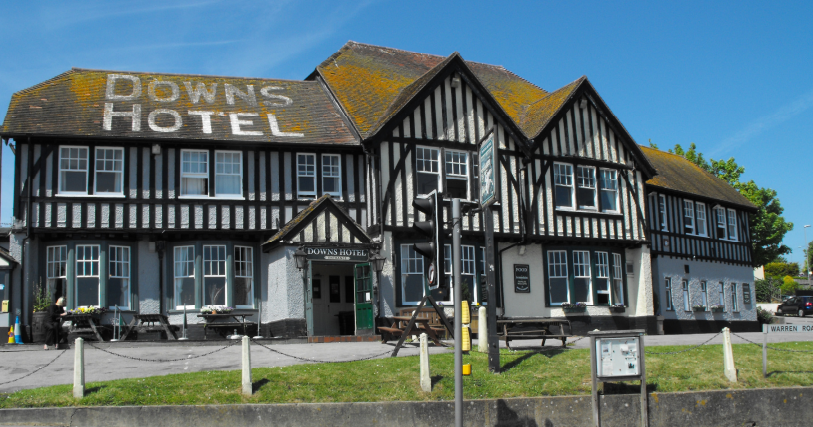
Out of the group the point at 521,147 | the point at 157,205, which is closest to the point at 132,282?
the point at 157,205

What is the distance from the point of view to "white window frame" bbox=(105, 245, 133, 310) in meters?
21.8

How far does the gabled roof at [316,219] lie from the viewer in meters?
21.2

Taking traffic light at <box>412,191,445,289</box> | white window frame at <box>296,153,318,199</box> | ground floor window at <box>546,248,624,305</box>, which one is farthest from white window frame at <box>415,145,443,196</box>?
traffic light at <box>412,191,445,289</box>

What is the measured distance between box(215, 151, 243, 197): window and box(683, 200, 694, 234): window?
1871 cm

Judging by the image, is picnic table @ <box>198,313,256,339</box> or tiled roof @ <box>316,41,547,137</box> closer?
picnic table @ <box>198,313,256,339</box>

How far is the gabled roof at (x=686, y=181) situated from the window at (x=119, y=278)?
62.9 ft

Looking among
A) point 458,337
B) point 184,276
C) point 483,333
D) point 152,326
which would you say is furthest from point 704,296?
point 458,337

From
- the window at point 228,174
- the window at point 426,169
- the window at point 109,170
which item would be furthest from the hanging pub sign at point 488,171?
the window at point 109,170

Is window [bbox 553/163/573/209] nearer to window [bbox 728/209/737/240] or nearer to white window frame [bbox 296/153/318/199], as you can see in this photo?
white window frame [bbox 296/153/318/199]

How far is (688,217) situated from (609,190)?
6.75 metres

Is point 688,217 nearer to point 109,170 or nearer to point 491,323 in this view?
point 491,323

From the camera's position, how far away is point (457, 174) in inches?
953

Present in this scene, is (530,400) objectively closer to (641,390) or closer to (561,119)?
(641,390)

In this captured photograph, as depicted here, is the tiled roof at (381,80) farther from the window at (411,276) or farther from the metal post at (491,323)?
the metal post at (491,323)
